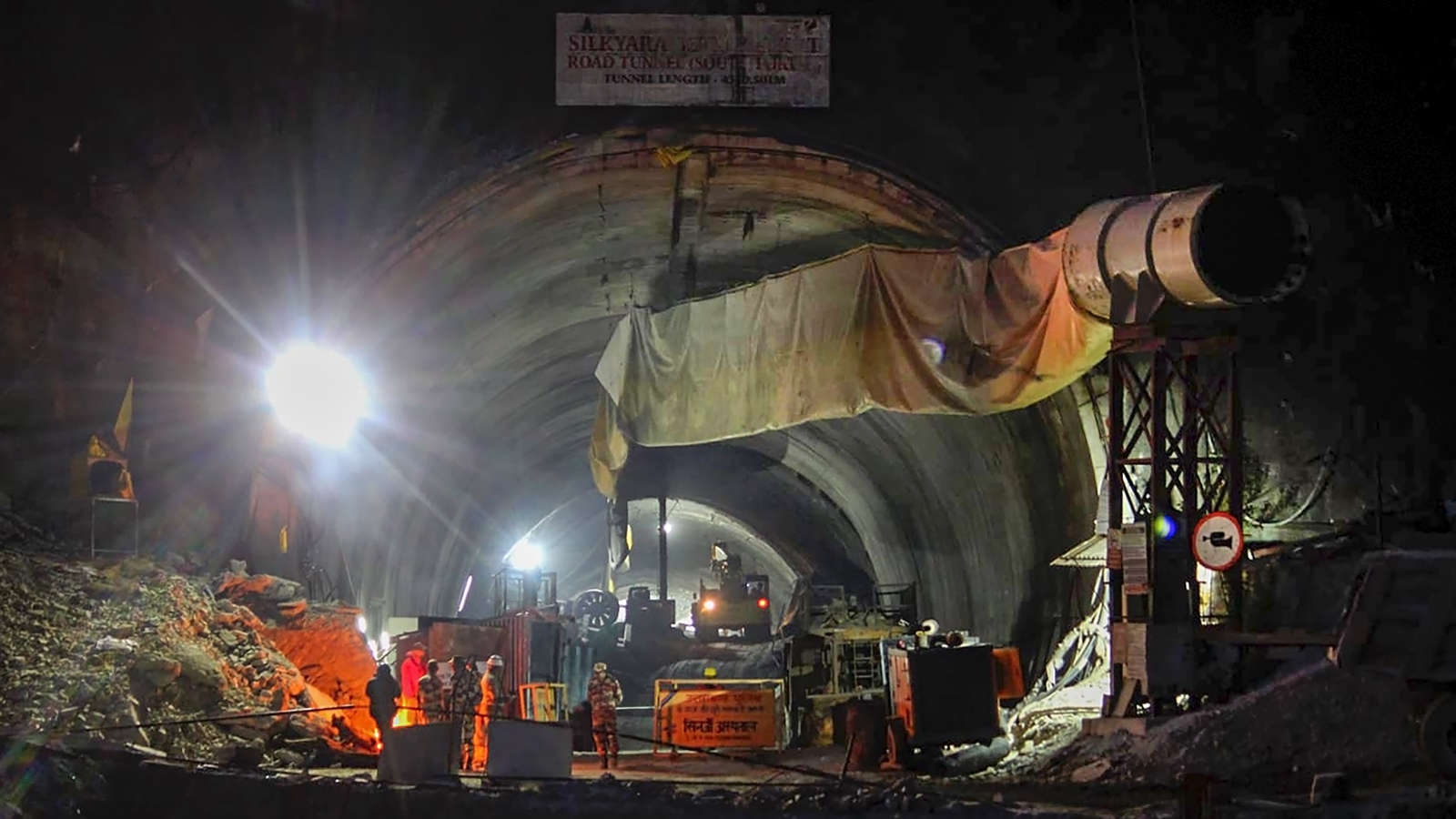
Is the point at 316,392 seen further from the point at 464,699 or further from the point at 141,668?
the point at 141,668

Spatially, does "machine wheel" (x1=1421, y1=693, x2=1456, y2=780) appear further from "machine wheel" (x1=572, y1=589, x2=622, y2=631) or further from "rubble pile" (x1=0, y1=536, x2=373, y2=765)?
"machine wheel" (x1=572, y1=589, x2=622, y2=631)

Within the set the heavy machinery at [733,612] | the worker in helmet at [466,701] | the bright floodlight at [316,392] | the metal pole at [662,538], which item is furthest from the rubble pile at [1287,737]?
the metal pole at [662,538]

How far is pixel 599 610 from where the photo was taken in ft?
108

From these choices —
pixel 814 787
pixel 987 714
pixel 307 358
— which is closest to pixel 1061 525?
pixel 987 714

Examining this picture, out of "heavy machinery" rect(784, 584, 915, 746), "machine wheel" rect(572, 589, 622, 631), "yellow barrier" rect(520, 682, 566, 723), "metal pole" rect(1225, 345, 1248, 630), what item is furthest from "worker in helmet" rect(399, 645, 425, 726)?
"machine wheel" rect(572, 589, 622, 631)

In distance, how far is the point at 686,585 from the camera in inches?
1794

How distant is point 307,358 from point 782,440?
39.2 ft

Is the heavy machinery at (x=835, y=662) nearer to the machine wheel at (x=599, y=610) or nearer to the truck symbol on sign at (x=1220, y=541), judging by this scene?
the truck symbol on sign at (x=1220, y=541)

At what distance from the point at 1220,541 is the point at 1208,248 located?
2262mm

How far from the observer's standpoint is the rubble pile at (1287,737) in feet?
31.9

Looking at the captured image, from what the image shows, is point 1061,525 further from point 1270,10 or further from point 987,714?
point 1270,10

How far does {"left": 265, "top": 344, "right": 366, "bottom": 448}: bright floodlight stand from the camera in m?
15.0

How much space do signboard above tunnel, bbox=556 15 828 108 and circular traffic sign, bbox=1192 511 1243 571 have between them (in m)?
5.69

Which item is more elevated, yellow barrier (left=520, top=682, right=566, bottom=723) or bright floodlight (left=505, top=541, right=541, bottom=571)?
bright floodlight (left=505, top=541, right=541, bottom=571)
